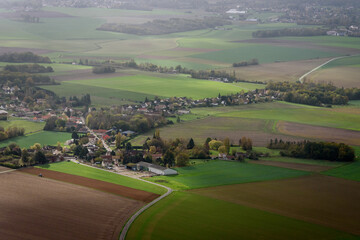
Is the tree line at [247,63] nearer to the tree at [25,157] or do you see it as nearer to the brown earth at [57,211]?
the tree at [25,157]

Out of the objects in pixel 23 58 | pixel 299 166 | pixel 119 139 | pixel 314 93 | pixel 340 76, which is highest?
pixel 23 58

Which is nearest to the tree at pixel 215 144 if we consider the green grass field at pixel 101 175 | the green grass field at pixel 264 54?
the green grass field at pixel 101 175

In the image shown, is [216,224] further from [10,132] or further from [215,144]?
[10,132]

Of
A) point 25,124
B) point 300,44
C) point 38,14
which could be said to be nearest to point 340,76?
point 300,44

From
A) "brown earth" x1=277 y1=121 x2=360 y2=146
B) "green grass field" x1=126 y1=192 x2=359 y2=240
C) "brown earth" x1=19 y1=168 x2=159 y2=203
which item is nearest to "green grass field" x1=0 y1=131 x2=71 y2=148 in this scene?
"brown earth" x1=19 y1=168 x2=159 y2=203

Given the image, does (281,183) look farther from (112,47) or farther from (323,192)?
(112,47)

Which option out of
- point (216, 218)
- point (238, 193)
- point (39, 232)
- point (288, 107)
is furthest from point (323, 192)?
point (288, 107)

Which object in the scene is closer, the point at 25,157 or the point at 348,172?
the point at 25,157
